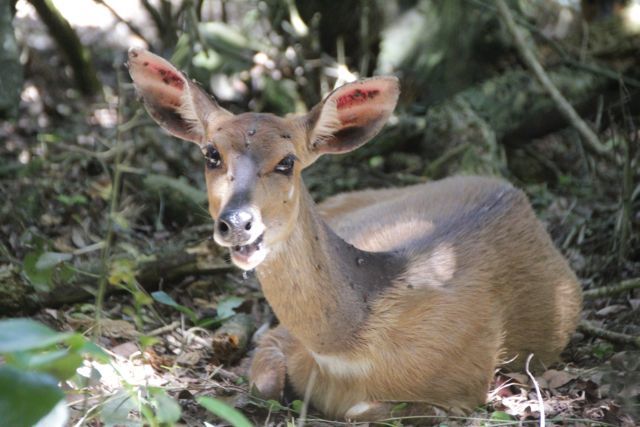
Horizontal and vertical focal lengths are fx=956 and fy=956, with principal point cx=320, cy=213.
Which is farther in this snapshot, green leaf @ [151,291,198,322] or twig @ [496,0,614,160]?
→ twig @ [496,0,614,160]

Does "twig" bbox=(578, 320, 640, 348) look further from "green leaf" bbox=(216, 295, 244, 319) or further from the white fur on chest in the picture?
"green leaf" bbox=(216, 295, 244, 319)

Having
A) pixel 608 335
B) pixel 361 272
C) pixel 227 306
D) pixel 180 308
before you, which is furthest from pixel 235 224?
pixel 608 335

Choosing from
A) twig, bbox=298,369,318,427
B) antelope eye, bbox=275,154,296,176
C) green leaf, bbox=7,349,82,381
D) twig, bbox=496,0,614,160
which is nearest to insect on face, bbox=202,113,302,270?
antelope eye, bbox=275,154,296,176

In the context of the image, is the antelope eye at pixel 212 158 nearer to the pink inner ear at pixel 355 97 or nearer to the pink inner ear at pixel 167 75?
the pink inner ear at pixel 167 75

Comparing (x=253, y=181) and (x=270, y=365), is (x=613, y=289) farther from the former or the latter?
(x=253, y=181)

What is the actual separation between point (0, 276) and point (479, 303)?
270 cm

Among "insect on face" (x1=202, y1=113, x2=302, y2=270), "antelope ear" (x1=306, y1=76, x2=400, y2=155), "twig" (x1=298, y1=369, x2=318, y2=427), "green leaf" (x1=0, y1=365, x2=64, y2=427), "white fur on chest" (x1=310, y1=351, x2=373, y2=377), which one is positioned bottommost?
"twig" (x1=298, y1=369, x2=318, y2=427)

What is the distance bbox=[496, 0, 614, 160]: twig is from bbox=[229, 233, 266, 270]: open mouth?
379 cm

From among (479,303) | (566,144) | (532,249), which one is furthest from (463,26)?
(479,303)

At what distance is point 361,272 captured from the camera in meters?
4.75

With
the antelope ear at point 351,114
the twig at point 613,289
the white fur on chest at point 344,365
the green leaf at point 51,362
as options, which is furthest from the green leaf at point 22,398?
the twig at point 613,289

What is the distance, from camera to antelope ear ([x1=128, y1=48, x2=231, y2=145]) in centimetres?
468

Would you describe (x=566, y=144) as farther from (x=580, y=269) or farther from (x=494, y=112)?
(x=580, y=269)

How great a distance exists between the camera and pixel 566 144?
9.40 metres
